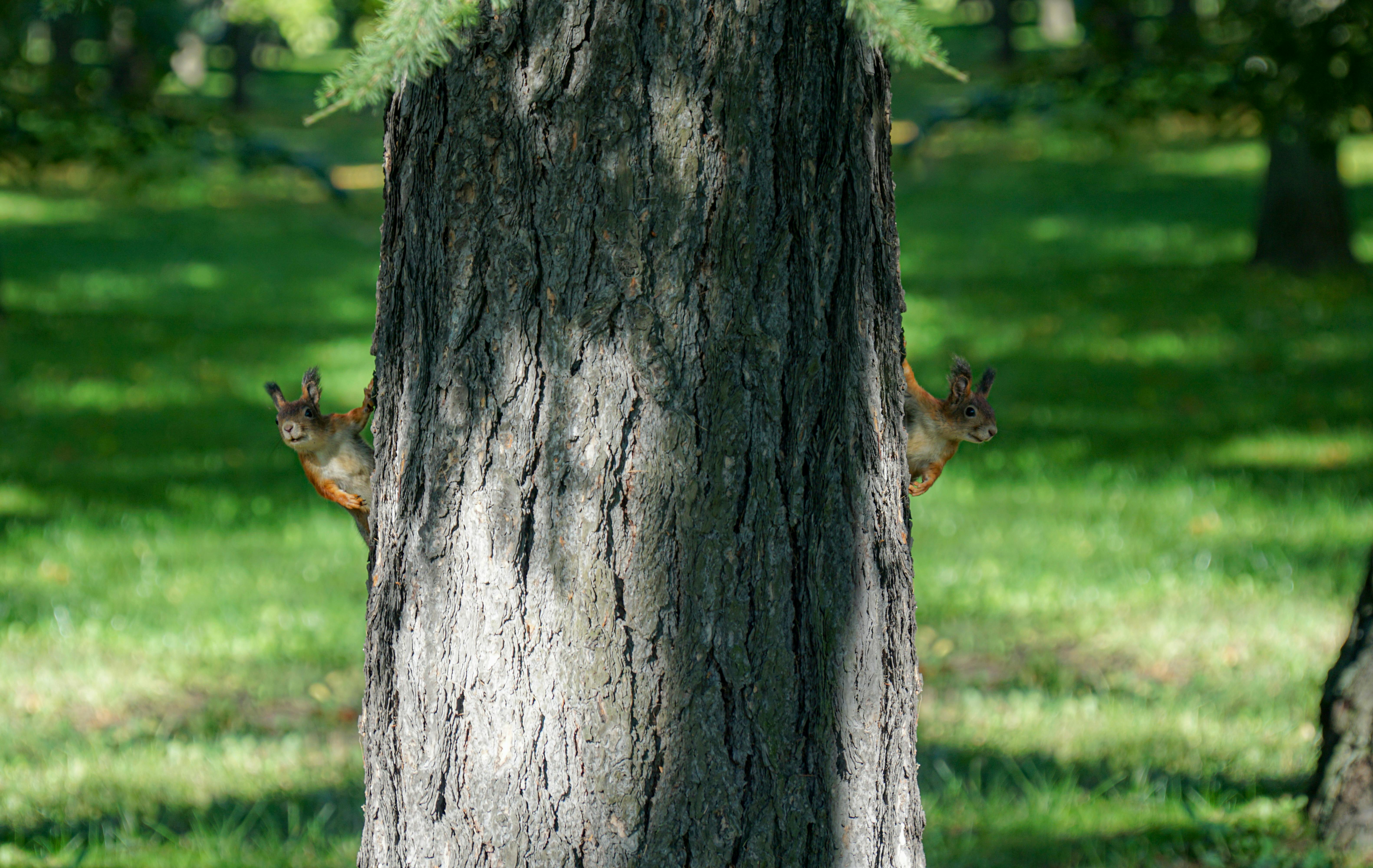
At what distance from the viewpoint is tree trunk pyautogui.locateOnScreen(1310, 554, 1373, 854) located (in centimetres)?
353

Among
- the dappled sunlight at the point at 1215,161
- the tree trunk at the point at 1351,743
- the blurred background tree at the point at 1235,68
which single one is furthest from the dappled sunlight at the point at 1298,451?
the dappled sunlight at the point at 1215,161

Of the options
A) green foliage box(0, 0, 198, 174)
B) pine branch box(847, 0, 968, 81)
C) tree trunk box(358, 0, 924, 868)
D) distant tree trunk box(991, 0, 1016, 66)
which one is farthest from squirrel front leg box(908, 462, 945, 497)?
distant tree trunk box(991, 0, 1016, 66)

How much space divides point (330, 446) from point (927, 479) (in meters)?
1.09

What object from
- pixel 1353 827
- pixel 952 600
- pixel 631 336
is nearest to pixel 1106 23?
pixel 952 600

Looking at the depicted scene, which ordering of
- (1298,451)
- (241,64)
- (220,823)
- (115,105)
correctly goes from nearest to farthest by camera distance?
(220,823)
(1298,451)
(115,105)
(241,64)

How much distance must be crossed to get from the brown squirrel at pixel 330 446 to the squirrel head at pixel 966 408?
41.2 inches

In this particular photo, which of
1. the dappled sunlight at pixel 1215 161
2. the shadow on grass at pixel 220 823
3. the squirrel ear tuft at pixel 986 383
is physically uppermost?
the dappled sunlight at pixel 1215 161

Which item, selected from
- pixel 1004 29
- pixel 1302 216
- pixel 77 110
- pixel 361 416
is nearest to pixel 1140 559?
pixel 361 416

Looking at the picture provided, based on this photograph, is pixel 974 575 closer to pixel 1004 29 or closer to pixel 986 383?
pixel 986 383

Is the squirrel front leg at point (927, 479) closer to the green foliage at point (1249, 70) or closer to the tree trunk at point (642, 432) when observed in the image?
the tree trunk at point (642, 432)

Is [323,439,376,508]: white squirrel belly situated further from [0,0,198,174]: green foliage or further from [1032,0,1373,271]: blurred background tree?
[1032,0,1373,271]: blurred background tree

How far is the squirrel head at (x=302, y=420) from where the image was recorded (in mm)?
2492

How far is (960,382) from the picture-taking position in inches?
98.3

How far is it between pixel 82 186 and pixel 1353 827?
26952mm
